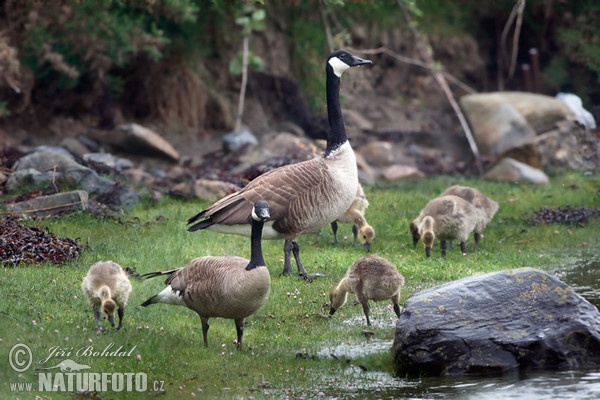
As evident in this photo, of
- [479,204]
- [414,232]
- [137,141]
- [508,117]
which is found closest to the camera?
[414,232]

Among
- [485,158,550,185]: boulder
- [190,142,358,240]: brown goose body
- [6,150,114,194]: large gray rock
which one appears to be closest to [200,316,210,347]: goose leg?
[190,142,358,240]: brown goose body

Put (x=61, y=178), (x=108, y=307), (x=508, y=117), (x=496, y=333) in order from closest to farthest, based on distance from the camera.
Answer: (x=496, y=333) < (x=108, y=307) < (x=61, y=178) < (x=508, y=117)

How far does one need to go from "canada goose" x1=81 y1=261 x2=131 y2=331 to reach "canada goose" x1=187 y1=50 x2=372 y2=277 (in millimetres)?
2306

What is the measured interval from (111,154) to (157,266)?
880 centimetres

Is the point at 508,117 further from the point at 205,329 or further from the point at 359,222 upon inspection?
the point at 205,329

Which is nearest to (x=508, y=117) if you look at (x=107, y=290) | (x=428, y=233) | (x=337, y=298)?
(x=428, y=233)

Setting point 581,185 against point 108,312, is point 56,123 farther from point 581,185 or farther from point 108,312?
point 108,312

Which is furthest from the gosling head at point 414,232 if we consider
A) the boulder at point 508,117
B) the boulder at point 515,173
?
the boulder at point 508,117

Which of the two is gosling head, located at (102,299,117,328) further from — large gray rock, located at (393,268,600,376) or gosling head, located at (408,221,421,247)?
gosling head, located at (408,221,421,247)

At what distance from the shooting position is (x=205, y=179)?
1923 centimetres

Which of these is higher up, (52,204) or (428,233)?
(52,204)

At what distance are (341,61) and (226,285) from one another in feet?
19.3

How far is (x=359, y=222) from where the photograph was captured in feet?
51.3

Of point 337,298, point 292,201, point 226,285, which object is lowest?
point 337,298
